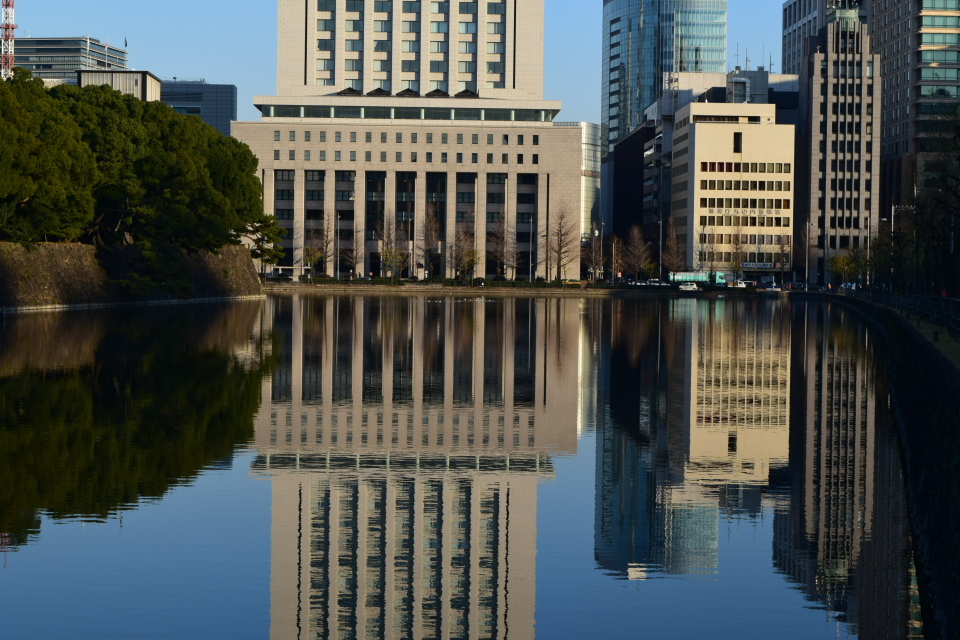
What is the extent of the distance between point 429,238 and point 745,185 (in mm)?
44686

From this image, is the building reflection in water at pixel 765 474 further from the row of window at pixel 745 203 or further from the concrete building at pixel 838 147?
the concrete building at pixel 838 147

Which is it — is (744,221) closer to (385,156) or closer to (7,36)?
(385,156)

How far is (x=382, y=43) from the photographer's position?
158 meters

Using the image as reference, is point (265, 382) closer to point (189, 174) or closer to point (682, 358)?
point (682, 358)

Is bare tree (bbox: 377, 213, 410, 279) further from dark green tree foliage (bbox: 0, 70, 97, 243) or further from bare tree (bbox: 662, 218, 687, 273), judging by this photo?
dark green tree foliage (bbox: 0, 70, 97, 243)

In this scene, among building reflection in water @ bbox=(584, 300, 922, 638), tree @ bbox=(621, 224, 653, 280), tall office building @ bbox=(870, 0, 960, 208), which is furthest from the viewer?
tall office building @ bbox=(870, 0, 960, 208)

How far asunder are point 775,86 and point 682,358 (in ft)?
494

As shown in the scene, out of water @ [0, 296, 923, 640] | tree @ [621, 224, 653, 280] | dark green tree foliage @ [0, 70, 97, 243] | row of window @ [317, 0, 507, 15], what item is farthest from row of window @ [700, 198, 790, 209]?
water @ [0, 296, 923, 640]

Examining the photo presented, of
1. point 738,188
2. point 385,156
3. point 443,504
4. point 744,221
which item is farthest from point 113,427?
point 744,221

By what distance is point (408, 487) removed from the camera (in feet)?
56.3

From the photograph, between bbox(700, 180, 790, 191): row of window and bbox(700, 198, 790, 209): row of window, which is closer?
bbox(700, 180, 790, 191): row of window

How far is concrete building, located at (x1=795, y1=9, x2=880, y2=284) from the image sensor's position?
169 m

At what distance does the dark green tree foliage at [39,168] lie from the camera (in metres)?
61.7

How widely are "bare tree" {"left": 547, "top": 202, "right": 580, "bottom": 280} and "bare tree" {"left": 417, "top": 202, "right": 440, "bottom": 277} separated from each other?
544 inches
